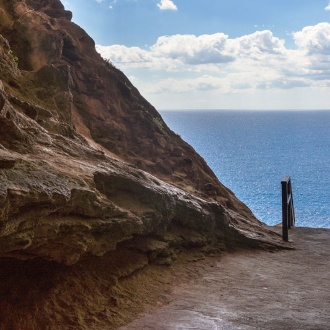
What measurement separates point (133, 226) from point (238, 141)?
12606 centimetres

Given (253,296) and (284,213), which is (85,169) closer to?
(253,296)

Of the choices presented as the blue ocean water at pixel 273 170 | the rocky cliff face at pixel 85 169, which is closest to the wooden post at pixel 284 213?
the rocky cliff face at pixel 85 169

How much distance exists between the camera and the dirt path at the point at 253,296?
26.1 ft

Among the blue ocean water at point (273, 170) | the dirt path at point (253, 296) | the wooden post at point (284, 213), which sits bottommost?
the dirt path at point (253, 296)

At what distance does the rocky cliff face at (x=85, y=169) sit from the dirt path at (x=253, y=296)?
1.03 metres

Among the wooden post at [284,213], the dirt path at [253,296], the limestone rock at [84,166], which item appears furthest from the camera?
the wooden post at [284,213]

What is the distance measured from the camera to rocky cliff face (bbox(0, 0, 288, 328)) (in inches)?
280

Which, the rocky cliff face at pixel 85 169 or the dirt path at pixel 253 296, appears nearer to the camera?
the rocky cliff face at pixel 85 169

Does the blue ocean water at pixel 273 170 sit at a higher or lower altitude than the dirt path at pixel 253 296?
higher

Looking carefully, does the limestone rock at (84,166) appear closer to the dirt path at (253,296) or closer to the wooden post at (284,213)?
the wooden post at (284,213)

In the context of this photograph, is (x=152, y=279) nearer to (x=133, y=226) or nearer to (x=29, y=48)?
(x=133, y=226)

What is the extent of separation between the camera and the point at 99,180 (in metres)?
9.41

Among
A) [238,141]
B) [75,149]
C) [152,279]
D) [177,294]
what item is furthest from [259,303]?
[238,141]

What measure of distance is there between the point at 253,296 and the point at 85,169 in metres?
4.11
